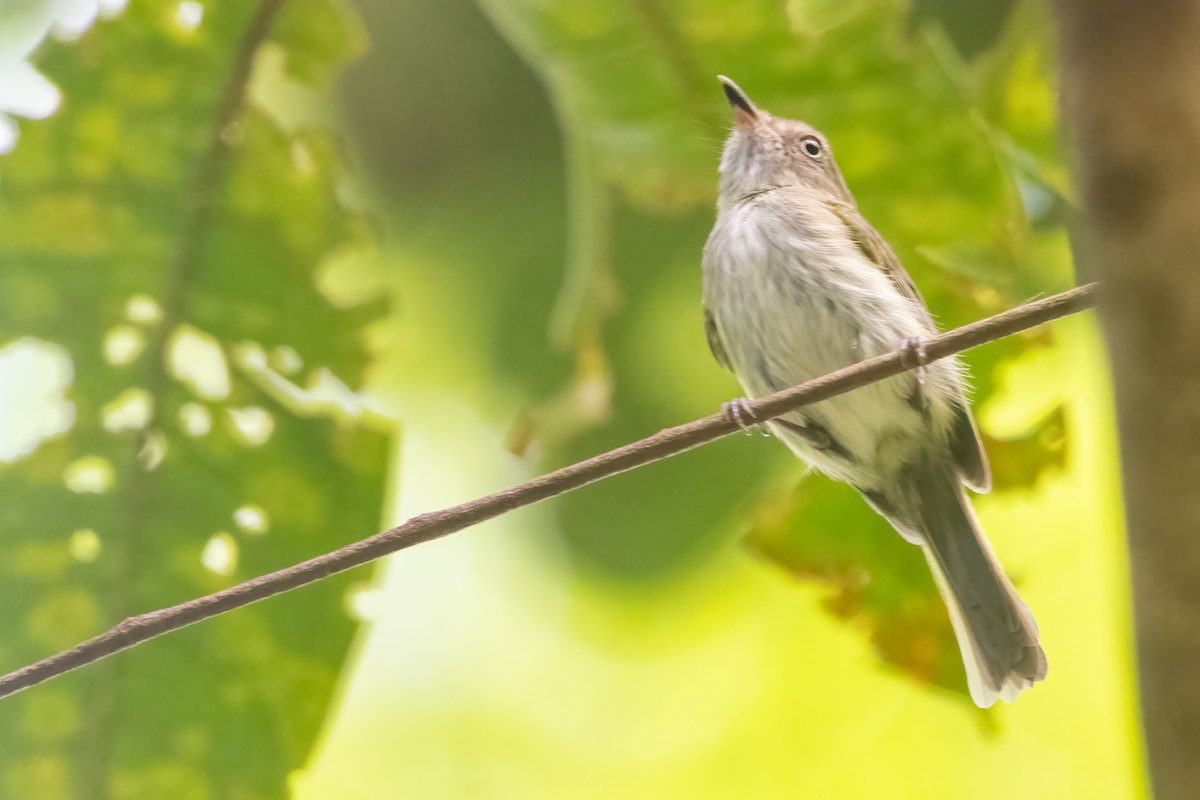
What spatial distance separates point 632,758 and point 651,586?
0.21 metres

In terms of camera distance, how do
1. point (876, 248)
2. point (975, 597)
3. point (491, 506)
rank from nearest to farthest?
1. point (491, 506)
2. point (975, 597)
3. point (876, 248)

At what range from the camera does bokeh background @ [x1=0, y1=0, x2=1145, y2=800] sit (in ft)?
4.04

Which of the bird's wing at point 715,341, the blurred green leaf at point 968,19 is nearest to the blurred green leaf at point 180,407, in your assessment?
the bird's wing at point 715,341

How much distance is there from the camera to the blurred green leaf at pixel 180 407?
1231mm

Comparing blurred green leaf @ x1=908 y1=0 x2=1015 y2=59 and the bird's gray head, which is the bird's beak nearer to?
the bird's gray head

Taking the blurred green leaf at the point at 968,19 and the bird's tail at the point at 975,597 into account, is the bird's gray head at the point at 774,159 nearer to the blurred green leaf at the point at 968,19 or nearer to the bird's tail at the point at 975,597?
the blurred green leaf at the point at 968,19

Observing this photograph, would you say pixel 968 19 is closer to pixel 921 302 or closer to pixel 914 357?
pixel 921 302

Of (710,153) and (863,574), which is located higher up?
(710,153)

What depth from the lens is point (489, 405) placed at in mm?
1460

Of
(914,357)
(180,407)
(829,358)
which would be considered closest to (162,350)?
(180,407)

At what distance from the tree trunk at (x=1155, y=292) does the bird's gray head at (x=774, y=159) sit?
1.00 meters

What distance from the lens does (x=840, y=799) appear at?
132 centimetres

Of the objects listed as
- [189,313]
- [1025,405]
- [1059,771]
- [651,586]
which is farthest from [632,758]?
[189,313]

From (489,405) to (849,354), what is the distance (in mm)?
438
